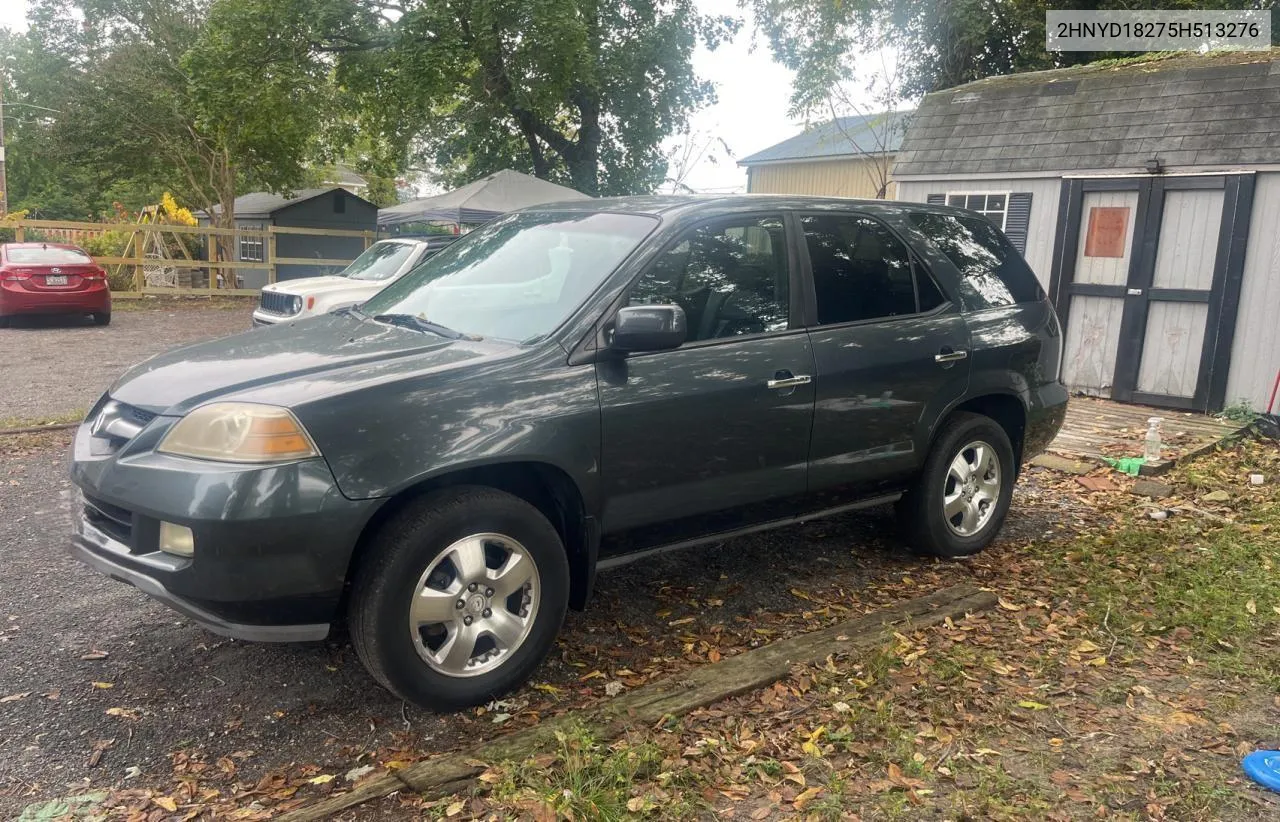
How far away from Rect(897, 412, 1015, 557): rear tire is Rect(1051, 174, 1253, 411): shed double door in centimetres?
523

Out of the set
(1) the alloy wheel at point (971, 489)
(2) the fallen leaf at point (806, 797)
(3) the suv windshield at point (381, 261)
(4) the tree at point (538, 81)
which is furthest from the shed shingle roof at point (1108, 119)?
(4) the tree at point (538, 81)

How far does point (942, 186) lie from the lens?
37.5 ft

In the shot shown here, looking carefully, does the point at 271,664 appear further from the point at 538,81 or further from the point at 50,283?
the point at 538,81

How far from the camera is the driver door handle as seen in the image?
4.26m

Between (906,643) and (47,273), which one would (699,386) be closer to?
(906,643)

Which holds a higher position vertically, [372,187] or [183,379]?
[372,187]

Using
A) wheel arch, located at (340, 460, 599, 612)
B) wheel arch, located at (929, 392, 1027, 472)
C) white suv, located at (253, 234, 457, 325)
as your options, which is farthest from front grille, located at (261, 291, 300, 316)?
wheel arch, located at (340, 460, 599, 612)

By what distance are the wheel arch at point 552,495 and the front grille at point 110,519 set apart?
0.74 metres

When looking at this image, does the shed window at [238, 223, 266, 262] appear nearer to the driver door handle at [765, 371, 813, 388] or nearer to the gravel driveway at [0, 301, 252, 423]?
the gravel driveway at [0, 301, 252, 423]

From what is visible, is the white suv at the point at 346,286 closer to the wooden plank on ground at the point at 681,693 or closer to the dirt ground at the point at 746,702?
the dirt ground at the point at 746,702

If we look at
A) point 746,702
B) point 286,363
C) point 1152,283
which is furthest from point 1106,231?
point 286,363

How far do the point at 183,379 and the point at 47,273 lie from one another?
46.1 ft

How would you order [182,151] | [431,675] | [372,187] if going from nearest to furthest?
[431,675]
[182,151]
[372,187]

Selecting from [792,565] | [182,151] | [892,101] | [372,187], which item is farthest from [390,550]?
[372,187]
